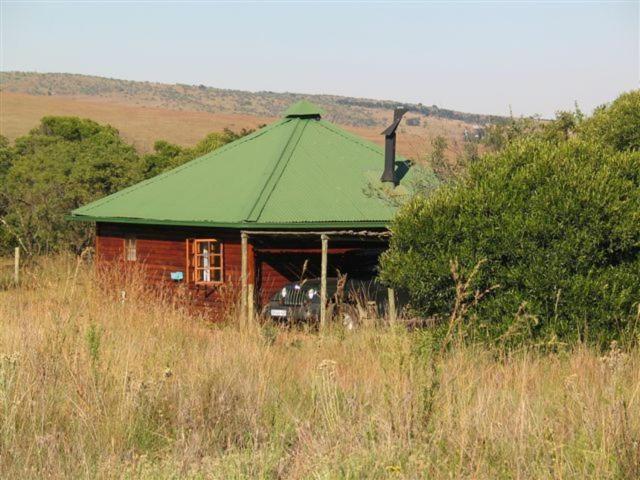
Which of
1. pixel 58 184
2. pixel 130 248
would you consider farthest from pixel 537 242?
pixel 58 184

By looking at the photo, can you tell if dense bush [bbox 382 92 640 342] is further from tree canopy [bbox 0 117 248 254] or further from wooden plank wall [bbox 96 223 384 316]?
wooden plank wall [bbox 96 223 384 316]

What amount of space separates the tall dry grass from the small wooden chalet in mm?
10264

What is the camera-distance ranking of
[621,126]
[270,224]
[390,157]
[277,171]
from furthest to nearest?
1. [390,157]
2. [277,171]
3. [621,126]
4. [270,224]

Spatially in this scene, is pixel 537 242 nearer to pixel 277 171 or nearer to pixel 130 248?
pixel 277 171

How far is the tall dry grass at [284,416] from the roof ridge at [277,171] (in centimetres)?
1102

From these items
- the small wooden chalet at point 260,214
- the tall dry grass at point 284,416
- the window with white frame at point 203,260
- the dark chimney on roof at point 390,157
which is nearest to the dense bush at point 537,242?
the tall dry grass at point 284,416

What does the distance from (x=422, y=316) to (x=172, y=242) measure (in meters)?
10.9

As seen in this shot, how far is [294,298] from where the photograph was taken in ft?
55.0

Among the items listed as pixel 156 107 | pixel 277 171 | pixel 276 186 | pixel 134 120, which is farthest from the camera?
pixel 156 107

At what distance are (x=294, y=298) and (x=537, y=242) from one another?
7.67 metres

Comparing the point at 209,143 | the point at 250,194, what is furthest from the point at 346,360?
the point at 209,143

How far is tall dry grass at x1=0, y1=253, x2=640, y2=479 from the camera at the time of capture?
4367 millimetres

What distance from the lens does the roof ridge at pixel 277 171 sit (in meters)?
18.2

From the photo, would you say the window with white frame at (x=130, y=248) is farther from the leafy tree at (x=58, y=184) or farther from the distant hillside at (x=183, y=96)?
the distant hillside at (x=183, y=96)
